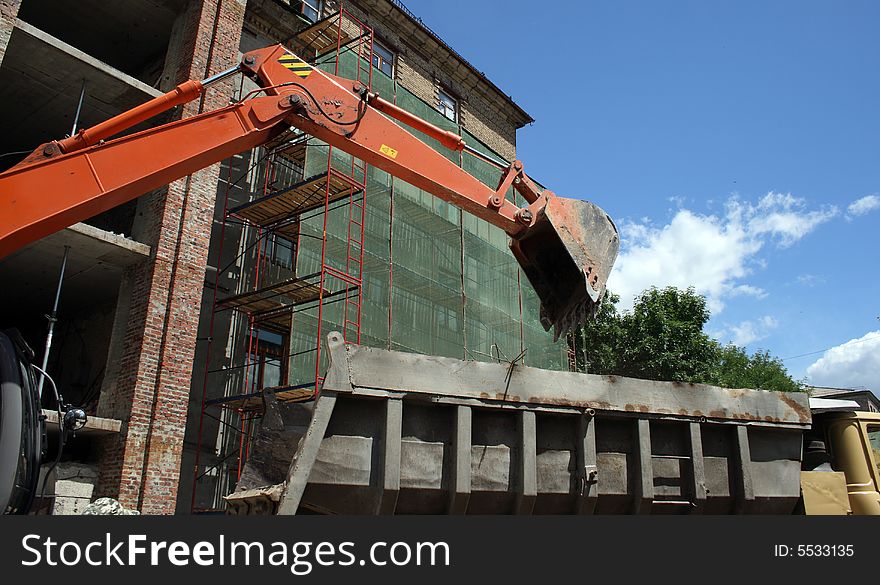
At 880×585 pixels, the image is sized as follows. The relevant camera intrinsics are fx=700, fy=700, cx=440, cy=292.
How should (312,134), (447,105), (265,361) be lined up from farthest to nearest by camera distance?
(447,105), (265,361), (312,134)

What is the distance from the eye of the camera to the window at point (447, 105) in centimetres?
2717

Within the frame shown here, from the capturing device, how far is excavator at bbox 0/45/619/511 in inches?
247

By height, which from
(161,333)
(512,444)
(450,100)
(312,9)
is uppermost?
(450,100)

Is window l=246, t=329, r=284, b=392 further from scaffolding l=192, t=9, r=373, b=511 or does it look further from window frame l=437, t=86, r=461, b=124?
window frame l=437, t=86, r=461, b=124

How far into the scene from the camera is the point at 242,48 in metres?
19.1

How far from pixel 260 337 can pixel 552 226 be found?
11793mm

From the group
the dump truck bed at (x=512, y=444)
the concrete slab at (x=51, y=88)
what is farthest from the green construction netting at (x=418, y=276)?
the dump truck bed at (x=512, y=444)

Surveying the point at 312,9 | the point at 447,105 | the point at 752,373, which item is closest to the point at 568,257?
the point at 312,9

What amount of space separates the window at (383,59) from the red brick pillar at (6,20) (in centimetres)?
1323

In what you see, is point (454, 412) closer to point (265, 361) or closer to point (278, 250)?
point (265, 361)

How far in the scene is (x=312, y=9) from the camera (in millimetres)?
A: 22344

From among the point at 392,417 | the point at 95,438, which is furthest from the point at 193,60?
the point at 392,417

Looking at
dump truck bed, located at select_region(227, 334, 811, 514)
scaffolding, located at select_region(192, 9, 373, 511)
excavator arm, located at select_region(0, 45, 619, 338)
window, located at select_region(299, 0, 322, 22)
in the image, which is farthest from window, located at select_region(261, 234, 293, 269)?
dump truck bed, located at select_region(227, 334, 811, 514)

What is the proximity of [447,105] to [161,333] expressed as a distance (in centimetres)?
1754
